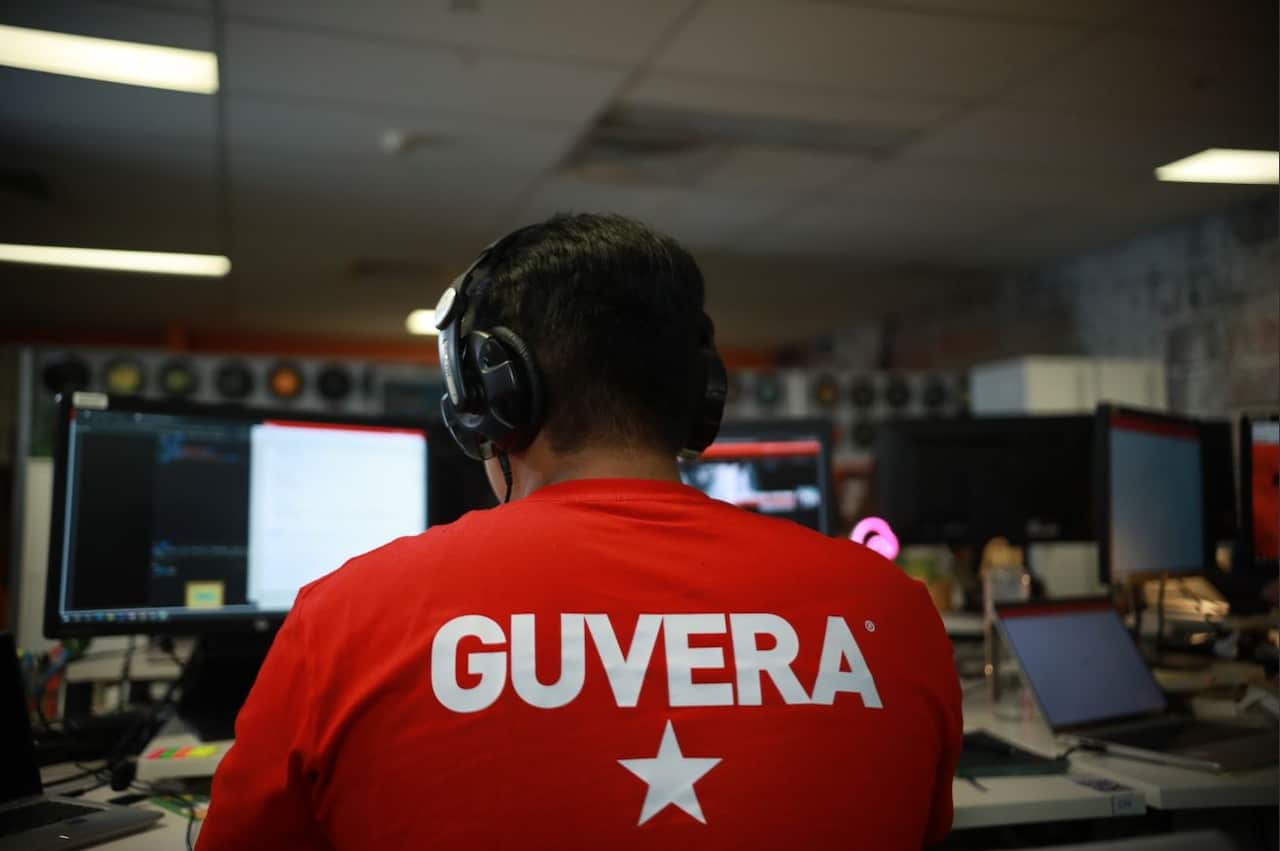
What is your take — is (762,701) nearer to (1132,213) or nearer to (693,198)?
(693,198)

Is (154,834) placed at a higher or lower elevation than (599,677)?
lower

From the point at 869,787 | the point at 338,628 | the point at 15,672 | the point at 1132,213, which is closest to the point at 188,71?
the point at 15,672

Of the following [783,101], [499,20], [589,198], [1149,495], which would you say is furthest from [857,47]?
[589,198]

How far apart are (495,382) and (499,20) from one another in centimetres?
221

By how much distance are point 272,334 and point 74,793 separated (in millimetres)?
7811

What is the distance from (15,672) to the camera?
1.19 meters

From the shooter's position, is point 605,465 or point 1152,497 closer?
point 605,465

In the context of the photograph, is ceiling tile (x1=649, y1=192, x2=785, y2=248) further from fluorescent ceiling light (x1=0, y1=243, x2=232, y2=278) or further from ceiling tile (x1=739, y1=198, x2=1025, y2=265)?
fluorescent ceiling light (x1=0, y1=243, x2=232, y2=278)

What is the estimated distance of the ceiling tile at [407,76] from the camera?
2.90m

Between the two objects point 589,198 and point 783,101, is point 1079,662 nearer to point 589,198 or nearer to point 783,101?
point 783,101

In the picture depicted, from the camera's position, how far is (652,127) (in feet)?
12.2

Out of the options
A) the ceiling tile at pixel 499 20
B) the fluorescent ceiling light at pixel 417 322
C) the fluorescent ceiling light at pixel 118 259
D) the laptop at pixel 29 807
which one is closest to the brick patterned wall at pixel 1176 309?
the ceiling tile at pixel 499 20

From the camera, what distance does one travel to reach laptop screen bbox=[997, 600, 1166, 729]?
60.3 inches

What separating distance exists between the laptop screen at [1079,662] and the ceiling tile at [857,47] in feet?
6.00
